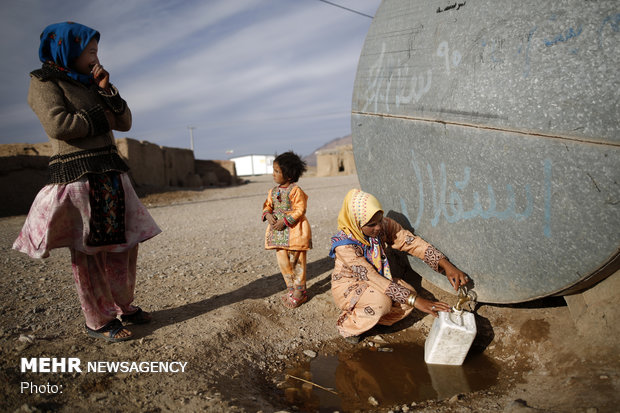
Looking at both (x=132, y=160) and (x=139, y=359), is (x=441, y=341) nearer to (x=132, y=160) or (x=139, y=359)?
(x=139, y=359)

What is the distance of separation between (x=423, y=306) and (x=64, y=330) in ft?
7.27

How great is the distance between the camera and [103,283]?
2.27 m

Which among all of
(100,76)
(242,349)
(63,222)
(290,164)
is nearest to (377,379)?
(242,349)

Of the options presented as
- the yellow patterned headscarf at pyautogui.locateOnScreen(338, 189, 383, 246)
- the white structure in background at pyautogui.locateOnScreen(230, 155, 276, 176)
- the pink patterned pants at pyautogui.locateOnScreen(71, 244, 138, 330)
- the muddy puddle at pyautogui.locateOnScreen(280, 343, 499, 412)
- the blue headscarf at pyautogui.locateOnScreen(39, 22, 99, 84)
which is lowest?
the muddy puddle at pyautogui.locateOnScreen(280, 343, 499, 412)

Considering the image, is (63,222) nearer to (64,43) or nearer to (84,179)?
(84,179)

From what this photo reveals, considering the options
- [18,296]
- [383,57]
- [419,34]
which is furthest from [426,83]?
[18,296]

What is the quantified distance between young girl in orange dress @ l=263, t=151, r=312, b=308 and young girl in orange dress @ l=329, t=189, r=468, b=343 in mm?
363

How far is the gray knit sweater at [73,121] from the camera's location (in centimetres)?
201

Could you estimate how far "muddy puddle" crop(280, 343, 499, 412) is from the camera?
196 centimetres

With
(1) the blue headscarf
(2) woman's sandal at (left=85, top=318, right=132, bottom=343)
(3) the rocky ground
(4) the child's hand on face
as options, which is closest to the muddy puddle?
(3) the rocky ground

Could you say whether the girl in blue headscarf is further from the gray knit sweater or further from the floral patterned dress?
the floral patterned dress

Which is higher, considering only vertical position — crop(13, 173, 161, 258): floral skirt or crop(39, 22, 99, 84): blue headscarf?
crop(39, 22, 99, 84): blue headscarf

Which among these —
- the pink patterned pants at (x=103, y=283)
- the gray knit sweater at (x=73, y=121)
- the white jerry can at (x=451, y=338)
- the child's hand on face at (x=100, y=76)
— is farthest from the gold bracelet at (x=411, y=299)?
the child's hand on face at (x=100, y=76)

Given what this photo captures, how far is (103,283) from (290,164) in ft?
4.84
